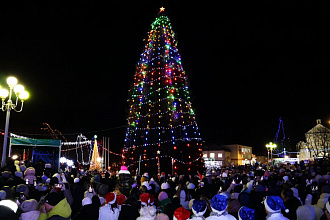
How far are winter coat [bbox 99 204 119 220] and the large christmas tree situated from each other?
1538 centimetres

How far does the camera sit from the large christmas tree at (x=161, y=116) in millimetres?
22094

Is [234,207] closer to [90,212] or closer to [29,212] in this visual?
[90,212]

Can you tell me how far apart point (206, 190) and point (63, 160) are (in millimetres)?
23342

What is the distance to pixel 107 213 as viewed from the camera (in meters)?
5.95

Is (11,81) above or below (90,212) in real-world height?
above

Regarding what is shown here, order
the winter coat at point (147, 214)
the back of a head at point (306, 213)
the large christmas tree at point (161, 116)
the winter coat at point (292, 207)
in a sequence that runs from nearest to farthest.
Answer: the winter coat at point (147, 214) → the back of a head at point (306, 213) → the winter coat at point (292, 207) → the large christmas tree at point (161, 116)

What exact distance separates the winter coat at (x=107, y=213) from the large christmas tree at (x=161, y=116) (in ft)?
50.5

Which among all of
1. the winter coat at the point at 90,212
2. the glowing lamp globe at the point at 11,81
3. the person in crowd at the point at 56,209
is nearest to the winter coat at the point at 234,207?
the winter coat at the point at 90,212

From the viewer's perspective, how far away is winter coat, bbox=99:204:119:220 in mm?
5934

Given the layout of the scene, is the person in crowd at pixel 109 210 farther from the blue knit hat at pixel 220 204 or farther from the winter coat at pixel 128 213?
the blue knit hat at pixel 220 204

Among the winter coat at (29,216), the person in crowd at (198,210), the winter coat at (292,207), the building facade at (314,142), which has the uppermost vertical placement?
the building facade at (314,142)

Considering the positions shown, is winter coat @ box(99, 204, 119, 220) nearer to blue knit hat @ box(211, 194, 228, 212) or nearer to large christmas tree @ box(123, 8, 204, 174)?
blue knit hat @ box(211, 194, 228, 212)

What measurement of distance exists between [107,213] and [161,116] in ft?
53.9

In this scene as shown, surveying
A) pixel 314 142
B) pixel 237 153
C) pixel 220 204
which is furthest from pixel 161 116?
pixel 237 153
